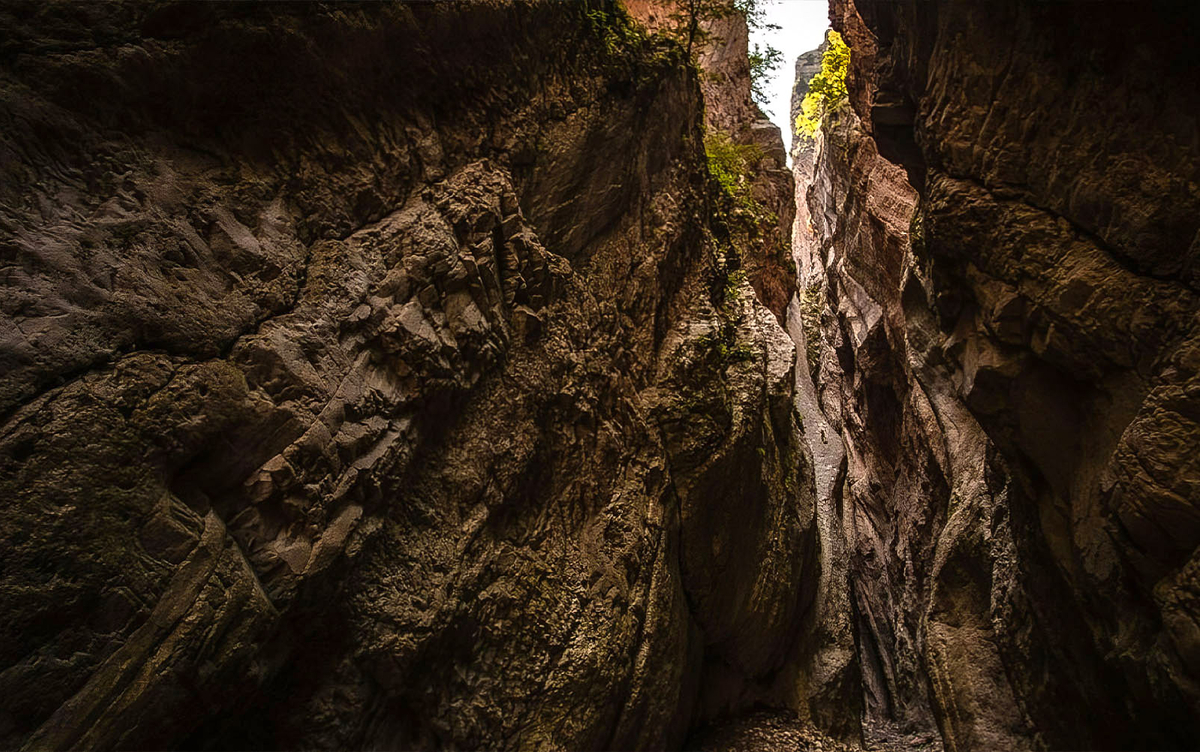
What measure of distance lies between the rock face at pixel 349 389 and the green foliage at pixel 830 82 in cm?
919

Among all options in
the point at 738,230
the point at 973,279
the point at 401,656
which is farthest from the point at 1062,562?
the point at 738,230

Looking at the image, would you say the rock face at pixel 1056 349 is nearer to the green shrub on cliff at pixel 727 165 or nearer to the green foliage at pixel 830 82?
the green shrub on cliff at pixel 727 165

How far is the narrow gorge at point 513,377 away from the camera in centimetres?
368

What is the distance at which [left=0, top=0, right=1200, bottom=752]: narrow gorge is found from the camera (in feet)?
12.1

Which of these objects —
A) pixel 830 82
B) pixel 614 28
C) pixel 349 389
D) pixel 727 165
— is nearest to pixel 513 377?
pixel 349 389

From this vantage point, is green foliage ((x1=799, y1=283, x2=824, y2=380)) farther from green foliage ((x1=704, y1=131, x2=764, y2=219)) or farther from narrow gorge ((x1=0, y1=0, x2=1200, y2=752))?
narrow gorge ((x1=0, y1=0, x2=1200, y2=752))

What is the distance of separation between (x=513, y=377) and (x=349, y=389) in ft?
6.51

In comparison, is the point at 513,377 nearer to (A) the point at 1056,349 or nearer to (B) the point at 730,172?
(A) the point at 1056,349

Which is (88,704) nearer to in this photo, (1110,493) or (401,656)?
(401,656)

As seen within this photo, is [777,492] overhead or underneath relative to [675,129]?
underneath

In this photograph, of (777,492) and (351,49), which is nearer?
(351,49)

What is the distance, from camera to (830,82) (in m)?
17.2

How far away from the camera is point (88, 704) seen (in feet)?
10.7

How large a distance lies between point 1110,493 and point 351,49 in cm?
747
